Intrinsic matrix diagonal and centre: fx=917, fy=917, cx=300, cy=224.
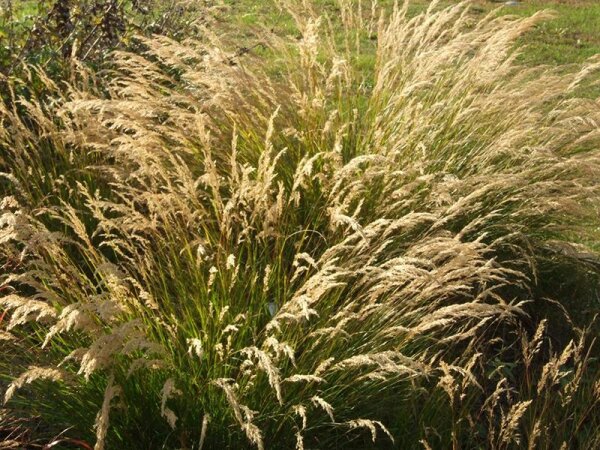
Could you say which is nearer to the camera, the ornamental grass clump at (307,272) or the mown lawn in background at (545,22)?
the ornamental grass clump at (307,272)

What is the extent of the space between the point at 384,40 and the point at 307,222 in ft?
4.86

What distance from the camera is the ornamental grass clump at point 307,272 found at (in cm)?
307

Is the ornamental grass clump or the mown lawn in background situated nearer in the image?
the ornamental grass clump

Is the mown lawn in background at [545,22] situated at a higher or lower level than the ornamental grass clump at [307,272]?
lower

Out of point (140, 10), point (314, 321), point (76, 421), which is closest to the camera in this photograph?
point (76, 421)

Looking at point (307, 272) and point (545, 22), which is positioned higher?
point (307, 272)

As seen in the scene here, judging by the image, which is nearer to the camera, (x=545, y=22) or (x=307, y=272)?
(x=307, y=272)

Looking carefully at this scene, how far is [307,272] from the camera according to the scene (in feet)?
11.5

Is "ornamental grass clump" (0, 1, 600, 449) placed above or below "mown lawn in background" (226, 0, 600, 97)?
above

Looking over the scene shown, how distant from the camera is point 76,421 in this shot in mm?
3141

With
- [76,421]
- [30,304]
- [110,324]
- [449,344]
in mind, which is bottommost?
[449,344]

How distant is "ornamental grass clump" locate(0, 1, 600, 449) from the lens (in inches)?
121

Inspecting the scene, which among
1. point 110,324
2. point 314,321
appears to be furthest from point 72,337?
point 314,321

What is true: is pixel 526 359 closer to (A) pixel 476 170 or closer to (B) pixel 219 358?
(B) pixel 219 358
